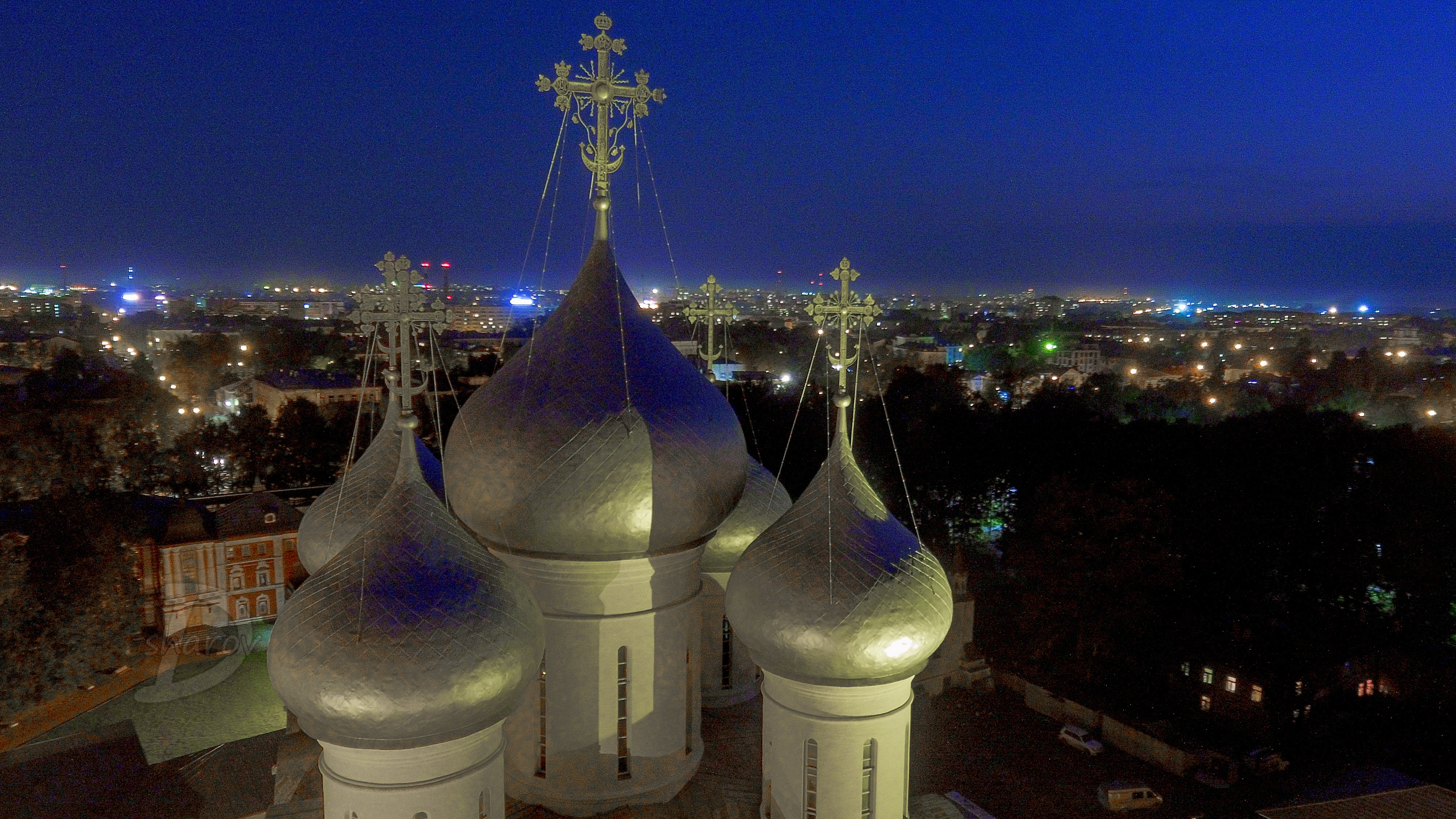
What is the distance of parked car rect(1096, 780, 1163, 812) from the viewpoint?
765 inches

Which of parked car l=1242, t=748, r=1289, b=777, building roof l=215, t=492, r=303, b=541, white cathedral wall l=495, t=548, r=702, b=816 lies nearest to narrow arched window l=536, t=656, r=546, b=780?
white cathedral wall l=495, t=548, r=702, b=816

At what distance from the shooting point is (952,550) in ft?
105

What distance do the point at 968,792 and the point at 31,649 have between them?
70.6 ft

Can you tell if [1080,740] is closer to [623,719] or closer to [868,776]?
[868,776]

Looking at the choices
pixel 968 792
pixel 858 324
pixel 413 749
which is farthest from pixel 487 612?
pixel 968 792

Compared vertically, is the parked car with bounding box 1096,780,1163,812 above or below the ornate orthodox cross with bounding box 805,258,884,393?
below

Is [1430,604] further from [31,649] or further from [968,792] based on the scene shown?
[31,649]

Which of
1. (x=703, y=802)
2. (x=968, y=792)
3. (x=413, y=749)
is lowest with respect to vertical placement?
(x=968, y=792)

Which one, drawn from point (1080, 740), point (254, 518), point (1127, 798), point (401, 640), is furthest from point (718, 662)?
point (254, 518)

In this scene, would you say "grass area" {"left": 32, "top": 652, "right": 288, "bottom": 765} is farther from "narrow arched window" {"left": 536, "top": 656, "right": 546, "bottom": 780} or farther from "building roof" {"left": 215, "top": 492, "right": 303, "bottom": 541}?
"narrow arched window" {"left": 536, "top": 656, "right": 546, "bottom": 780}

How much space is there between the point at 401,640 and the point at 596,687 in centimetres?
305

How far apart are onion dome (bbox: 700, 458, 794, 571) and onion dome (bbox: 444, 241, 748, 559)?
2129 millimetres

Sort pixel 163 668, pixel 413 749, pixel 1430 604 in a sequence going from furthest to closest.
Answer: pixel 163 668 → pixel 1430 604 → pixel 413 749

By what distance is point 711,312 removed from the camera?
14.0m
